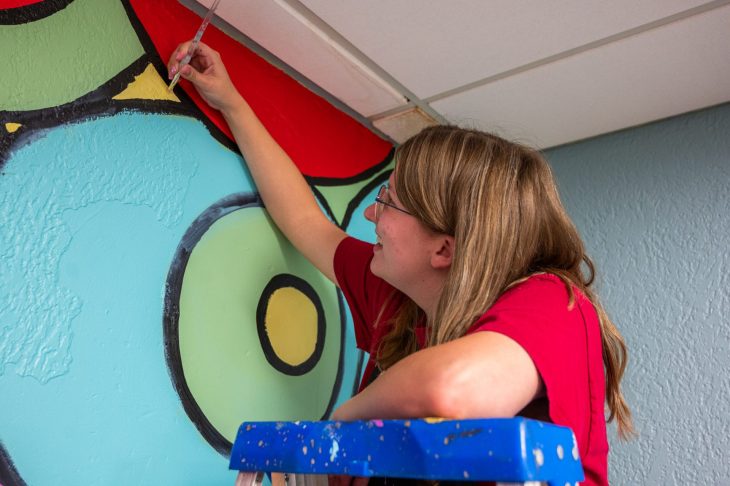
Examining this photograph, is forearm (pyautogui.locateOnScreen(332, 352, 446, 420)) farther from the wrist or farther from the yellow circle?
the wrist

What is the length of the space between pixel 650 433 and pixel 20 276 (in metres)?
1.39

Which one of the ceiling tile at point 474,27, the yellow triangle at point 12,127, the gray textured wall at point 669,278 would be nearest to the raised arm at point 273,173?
the ceiling tile at point 474,27

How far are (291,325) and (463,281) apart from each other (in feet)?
1.49

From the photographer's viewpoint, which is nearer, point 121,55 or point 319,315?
point 121,55

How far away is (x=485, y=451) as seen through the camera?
0.56 m

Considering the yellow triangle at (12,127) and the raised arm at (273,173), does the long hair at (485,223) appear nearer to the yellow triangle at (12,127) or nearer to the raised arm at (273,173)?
the raised arm at (273,173)

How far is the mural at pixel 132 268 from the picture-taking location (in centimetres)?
85

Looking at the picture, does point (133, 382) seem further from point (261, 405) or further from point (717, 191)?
point (717, 191)

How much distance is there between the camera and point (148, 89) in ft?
3.51

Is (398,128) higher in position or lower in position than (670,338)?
higher

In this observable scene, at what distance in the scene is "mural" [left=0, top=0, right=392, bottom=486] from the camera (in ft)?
2.79

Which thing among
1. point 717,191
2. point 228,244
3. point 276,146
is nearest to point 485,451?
point 228,244

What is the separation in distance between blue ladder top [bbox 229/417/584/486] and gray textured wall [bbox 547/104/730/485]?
974 millimetres

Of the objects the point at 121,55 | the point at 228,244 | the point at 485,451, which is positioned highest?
the point at 121,55
